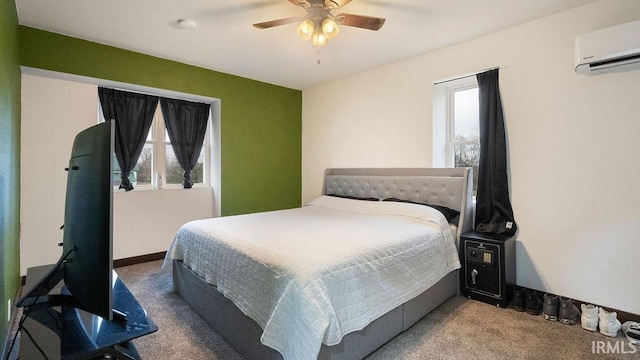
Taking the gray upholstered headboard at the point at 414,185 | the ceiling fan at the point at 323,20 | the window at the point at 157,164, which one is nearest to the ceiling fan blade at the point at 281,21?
the ceiling fan at the point at 323,20

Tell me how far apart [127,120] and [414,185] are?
364cm

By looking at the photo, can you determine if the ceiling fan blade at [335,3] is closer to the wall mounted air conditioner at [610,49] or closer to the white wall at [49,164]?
the wall mounted air conditioner at [610,49]

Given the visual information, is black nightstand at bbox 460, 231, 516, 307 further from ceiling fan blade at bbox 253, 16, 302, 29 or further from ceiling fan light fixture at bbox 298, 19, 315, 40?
ceiling fan blade at bbox 253, 16, 302, 29

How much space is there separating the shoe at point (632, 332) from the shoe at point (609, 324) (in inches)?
1.8

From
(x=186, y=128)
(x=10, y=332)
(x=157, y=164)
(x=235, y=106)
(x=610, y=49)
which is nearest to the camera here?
(x=10, y=332)

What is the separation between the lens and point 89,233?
987 millimetres

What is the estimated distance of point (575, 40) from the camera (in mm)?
2445

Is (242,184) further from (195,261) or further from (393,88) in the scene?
(393,88)

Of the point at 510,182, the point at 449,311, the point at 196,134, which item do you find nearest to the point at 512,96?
the point at 510,182

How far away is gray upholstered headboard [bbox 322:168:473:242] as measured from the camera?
10.0ft

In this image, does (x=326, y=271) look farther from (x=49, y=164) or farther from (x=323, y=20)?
(x=49, y=164)

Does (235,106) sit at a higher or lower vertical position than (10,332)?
higher

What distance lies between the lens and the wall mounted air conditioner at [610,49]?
2.15 m

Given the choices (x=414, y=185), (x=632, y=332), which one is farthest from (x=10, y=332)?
(x=632, y=332)
